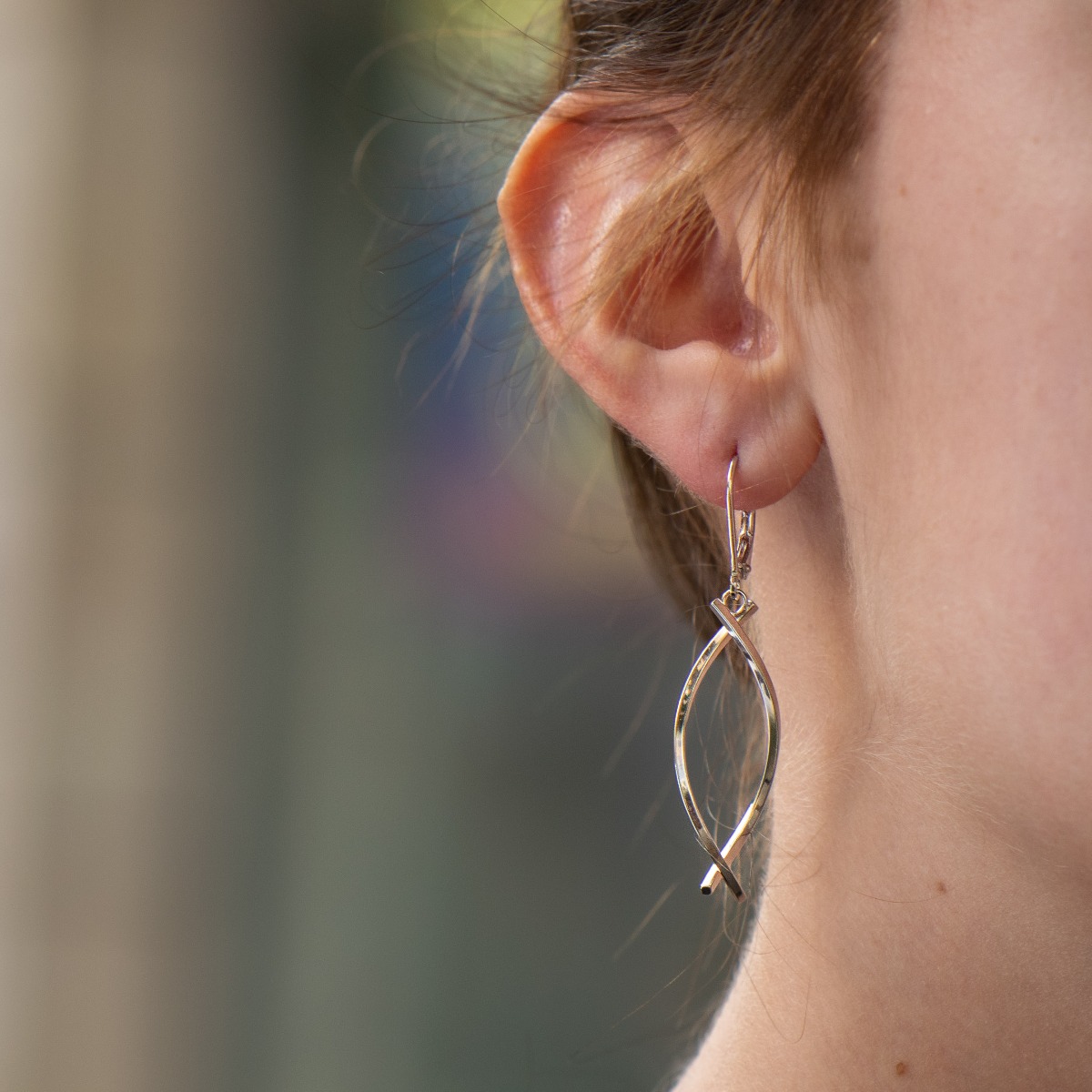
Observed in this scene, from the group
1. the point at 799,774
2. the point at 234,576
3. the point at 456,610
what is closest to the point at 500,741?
the point at 456,610

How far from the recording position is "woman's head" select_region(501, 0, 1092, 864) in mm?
530

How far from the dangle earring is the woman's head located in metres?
0.03

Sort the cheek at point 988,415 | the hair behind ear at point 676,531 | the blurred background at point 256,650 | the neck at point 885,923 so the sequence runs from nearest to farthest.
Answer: the cheek at point 988,415 → the neck at point 885,923 → the hair behind ear at point 676,531 → the blurred background at point 256,650

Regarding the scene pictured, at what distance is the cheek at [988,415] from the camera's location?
52 centimetres

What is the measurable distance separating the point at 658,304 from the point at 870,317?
128 mm

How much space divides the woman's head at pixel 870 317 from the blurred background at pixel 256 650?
160 centimetres

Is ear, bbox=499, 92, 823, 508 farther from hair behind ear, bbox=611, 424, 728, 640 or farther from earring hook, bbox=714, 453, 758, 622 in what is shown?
hair behind ear, bbox=611, 424, 728, 640

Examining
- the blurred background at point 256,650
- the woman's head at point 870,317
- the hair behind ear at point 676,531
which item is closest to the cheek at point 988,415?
the woman's head at point 870,317

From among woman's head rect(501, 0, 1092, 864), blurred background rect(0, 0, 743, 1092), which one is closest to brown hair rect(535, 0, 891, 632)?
woman's head rect(501, 0, 1092, 864)

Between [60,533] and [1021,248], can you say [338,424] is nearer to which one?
[60,533]

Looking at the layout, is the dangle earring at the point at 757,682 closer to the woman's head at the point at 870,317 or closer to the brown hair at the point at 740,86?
the woman's head at the point at 870,317

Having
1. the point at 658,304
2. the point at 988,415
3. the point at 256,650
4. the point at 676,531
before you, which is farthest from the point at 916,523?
the point at 256,650

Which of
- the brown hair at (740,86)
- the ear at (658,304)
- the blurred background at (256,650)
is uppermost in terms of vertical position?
the brown hair at (740,86)

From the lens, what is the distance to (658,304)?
68cm
